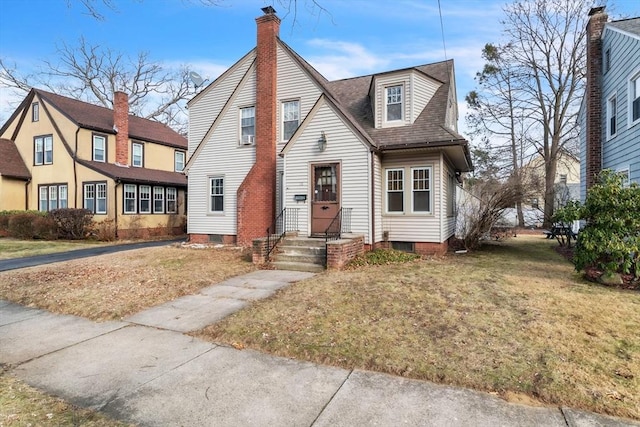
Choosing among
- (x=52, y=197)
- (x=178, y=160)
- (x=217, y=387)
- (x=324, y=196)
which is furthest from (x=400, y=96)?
(x=52, y=197)

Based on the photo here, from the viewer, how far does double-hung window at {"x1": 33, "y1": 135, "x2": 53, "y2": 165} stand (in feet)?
69.1

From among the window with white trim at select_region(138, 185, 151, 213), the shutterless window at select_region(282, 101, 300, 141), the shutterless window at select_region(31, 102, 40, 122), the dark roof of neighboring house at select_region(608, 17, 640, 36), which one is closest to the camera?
the dark roof of neighboring house at select_region(608, 17, 640, 36)

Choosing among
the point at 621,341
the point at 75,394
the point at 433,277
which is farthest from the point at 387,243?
the point at 75,394

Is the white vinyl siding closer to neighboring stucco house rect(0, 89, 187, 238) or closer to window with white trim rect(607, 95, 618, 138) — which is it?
window with white trim rect(607, 95, 618, 138)

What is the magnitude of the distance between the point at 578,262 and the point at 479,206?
16.3 ft

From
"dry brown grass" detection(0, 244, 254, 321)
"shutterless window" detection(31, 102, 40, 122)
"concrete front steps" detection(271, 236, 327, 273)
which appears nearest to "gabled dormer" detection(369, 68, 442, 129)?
"concrete front steps" detection(271, 236, 327, 273)

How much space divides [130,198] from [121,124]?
482cm

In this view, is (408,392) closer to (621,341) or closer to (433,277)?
(621,341)

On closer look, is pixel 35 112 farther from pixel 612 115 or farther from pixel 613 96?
pixel 612 115

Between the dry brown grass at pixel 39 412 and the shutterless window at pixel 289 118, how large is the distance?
1092cm

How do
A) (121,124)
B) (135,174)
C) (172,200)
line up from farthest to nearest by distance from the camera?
(172,200), (121,124), (135,174)

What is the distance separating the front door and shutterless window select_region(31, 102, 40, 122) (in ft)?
66.3

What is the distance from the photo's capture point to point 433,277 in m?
7.62

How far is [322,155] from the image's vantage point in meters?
11.1
